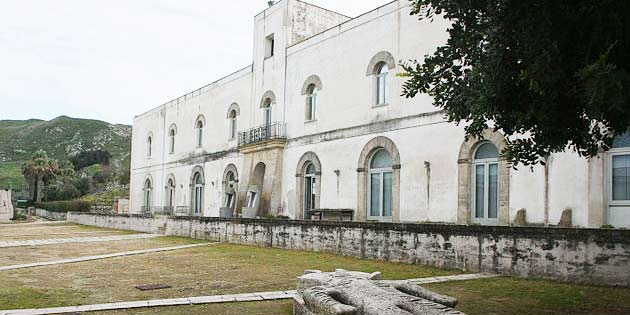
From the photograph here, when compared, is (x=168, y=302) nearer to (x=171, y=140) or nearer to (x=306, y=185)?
(x=306, y=185)

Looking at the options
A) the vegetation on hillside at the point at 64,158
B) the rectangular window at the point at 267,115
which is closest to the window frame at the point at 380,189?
the rectangular window at the point at 267,115

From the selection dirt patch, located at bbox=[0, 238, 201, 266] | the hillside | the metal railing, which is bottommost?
dirt patch, located at bbox=[0, 238, 201, 266]

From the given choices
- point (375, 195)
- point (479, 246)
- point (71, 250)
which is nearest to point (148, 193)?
point (71, 250)

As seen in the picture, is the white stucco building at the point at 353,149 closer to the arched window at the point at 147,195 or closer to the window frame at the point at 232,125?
the window frame at the point at 232,125

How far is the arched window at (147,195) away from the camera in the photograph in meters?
38.8

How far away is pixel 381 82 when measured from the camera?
20000 millimetres

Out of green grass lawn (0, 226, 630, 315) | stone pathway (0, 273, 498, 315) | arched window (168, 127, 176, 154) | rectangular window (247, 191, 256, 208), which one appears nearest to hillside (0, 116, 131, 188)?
arched window (168, 127, 176, 154)

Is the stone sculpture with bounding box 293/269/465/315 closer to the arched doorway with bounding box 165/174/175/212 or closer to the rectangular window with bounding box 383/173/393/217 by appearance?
the rectangular window with bounding box 383/173/393/217

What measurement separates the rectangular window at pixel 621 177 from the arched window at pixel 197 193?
22912 millimetres

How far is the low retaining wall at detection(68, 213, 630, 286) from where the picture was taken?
8781 mm

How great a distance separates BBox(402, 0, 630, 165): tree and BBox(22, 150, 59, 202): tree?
6235 cm

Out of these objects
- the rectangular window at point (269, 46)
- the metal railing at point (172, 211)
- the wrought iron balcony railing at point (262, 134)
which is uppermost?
the rectangular window at point (269, 46)

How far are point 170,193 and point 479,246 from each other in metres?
28.3

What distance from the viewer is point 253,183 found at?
86.7 feet
